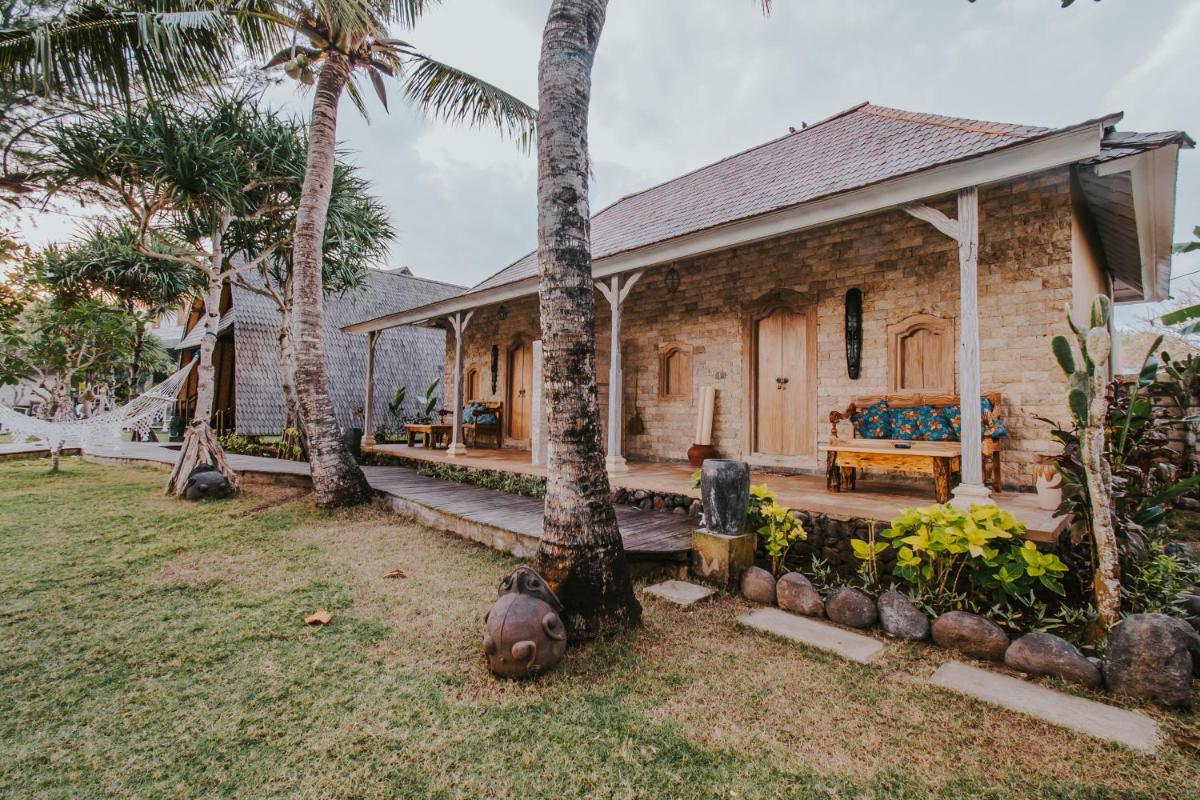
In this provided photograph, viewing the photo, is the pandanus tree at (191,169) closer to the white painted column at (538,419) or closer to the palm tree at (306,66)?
the palm tree at (306,66)

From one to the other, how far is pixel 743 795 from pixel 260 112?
38.7ft

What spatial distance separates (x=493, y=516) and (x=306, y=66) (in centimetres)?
593

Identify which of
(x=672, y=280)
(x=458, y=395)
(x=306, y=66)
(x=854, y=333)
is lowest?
(x=458, y=395)

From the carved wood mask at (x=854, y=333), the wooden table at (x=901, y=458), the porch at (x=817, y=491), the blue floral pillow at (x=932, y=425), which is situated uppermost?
the carved wood mask at (x=854, y=333)

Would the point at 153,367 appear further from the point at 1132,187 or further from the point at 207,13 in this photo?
the point at 1132,187

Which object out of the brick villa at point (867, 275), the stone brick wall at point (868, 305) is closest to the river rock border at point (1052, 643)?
the brick villa at point (867, 275)

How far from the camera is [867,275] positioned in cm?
635

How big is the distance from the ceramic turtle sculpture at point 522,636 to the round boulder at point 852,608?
178cm

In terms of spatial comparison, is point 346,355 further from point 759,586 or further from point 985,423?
point 985,423

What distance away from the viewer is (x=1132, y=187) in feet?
16.0

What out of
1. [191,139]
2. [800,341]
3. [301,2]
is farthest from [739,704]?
[191,139]

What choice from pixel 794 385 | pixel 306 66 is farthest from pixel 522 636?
pixel 306 66

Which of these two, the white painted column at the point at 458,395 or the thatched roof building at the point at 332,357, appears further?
the thatched roof building at the point at 332,357

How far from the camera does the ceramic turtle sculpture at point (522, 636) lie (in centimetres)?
252
